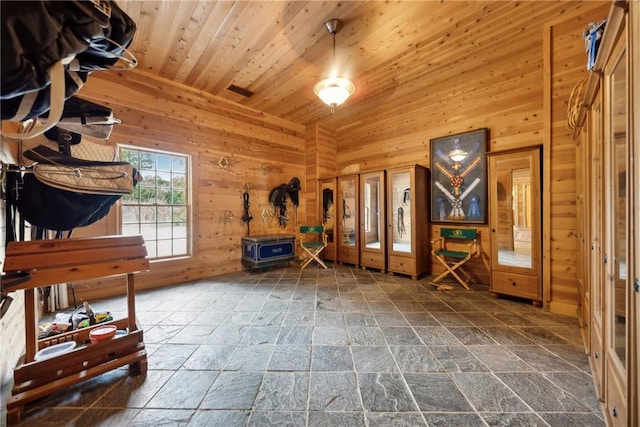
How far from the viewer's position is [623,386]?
1015 mm

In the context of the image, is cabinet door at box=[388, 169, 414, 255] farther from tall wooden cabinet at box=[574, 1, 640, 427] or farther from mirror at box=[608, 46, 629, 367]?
mirror at box=[608, 46, 629, 367]

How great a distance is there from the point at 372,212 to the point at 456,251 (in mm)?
1621

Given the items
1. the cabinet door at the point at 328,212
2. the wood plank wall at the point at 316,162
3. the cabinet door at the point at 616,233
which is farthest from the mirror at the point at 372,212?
the cabinet door at the point at 616,233

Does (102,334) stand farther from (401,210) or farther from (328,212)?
(328,212)

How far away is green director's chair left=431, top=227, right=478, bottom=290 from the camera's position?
139 inches

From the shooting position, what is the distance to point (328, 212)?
5.46 m

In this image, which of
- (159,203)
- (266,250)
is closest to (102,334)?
(159,203)

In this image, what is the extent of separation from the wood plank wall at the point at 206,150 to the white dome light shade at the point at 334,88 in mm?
2355

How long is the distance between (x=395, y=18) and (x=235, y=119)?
3.25 meters

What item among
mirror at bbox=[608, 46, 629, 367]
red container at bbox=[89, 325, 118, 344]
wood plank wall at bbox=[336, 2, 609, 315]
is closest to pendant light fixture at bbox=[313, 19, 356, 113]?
wood plank wall at bbox=[336, 2, 609, 315]

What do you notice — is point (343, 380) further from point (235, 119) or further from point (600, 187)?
point (235, 119)

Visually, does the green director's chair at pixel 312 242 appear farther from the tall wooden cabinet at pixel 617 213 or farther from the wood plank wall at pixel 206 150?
the tall wooden cabinet at pixel 617 213

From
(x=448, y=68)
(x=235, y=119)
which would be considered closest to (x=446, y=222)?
(x=448, y=68)

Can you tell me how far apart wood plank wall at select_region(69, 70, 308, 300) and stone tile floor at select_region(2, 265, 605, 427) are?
123 centimetres
